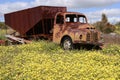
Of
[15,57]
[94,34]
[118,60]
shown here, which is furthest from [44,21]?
[118,60]

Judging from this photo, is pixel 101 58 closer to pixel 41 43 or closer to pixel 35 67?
pixel 35 67

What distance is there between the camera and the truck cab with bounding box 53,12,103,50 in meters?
19.0

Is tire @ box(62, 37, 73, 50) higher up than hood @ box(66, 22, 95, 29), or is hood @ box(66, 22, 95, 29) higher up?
hood @ box(66, 22, 95, 29)

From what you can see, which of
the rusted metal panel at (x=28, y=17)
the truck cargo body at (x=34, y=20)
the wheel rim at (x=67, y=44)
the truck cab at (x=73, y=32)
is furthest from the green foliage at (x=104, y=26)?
the wheel rim at (x=67, y=44)

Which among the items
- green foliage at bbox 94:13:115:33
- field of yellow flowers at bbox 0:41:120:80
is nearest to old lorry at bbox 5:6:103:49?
field of yellow flowers at bbox 0:41:120:80

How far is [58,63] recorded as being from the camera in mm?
12836

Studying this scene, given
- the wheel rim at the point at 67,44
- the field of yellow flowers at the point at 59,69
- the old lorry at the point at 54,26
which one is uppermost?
the old lorry at the point at 54,26

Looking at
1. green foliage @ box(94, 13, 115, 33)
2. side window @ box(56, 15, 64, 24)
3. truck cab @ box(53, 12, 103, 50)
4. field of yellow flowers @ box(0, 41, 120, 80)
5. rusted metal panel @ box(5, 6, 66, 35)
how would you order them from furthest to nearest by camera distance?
green foliage @ box(94, 13, 115, 33) < rusted metal panel @ box(5, 6, 66, 35) < side window @ box(56, 15, 64, 24) < truck cab @ box(53, 12, 103, 50) < field of yellow flowers @ box(0, 41, 120, 80)

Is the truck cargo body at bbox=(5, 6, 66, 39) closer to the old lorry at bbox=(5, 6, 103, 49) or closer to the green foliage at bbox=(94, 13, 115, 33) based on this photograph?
the old lorry at bbox=(5, 6, 103, 49)

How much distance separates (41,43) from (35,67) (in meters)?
8.30

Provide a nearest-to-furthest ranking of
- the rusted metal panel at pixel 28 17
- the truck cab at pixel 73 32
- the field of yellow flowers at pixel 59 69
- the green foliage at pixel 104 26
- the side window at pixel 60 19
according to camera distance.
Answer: the field of yellow flowers at pixel 59 69
the truck cab at pixel 73 32
the side window at pixel 60 19
the rusted metal panel at pixel 28 17
the green foliage at pixel 104 26

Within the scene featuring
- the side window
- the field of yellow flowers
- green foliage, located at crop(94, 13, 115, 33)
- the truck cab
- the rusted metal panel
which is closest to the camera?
the field of yellow flowers

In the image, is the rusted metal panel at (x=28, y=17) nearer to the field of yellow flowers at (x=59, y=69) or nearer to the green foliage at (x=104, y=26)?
the field of yellow flowers at (x=59, y=69)

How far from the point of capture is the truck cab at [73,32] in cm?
1897
